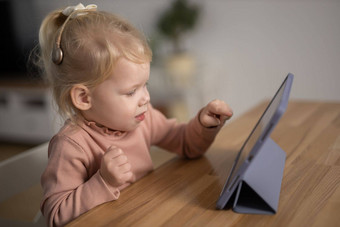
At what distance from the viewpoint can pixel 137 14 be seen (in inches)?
152

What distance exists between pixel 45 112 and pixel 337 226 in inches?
132

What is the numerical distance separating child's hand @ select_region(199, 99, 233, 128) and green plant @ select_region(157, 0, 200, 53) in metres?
2.50

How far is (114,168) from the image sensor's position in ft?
2.50

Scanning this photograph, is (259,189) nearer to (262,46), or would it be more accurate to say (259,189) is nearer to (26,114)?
(262,46)

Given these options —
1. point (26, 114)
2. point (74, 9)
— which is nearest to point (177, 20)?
point (26, 114)

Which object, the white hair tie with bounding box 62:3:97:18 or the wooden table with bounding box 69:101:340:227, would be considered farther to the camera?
the white hair tie with bounding box 62:3:97:18

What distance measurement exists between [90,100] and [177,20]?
267cm

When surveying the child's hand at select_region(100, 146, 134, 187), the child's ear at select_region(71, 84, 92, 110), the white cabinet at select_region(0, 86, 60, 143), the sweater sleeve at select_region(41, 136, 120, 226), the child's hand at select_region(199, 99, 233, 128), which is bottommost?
the white cabinet at select_region(0, 86, 60, 143)

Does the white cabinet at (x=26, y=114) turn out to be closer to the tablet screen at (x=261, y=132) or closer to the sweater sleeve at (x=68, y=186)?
the sweater sleeve at (x=68, y=186)

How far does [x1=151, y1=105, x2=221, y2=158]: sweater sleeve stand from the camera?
1.01 meters

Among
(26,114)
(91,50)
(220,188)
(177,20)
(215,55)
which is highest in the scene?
(91,50)

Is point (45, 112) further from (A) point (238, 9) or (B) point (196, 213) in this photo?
(B) point (196, 213)

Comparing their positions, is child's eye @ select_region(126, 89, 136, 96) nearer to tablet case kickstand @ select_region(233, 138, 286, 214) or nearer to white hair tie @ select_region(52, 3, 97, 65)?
white hair tie @ select_region(52, 3, 97, 65)

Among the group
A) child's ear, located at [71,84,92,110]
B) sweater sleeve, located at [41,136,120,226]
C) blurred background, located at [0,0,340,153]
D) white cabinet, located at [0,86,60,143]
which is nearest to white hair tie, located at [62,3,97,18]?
child's ear, located at [71,84,92,110]
